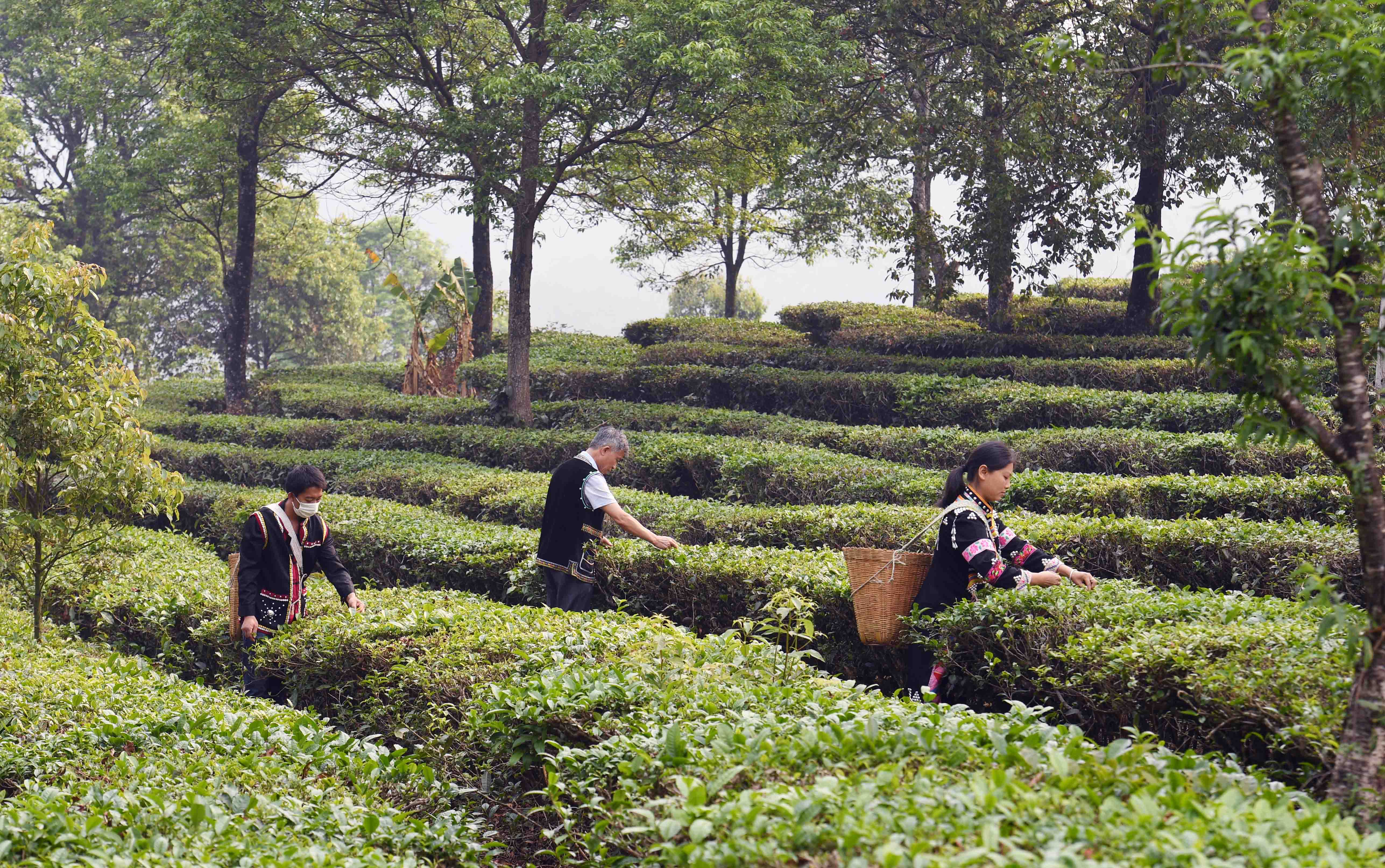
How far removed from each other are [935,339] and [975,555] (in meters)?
13.6

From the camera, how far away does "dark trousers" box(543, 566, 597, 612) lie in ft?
22.2

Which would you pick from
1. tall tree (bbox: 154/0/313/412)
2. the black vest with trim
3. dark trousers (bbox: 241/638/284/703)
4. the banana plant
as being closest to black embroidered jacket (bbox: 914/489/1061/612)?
the black vest with trim

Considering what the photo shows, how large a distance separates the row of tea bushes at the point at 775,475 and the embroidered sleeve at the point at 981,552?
335 cm

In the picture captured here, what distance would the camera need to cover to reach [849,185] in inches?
987

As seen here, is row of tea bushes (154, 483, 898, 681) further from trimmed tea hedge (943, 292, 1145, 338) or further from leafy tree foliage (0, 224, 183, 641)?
trimmed tea hedge (943, 292, 1145, 338)

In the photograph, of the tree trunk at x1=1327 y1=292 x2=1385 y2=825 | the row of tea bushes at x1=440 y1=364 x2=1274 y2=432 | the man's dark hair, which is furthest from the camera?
the row of tea bushes at x1=440 y1=364 x2=1274 y2=432

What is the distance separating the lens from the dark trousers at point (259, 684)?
20.1 feet

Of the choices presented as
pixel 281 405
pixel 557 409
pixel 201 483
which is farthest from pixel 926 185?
pixel 201 483

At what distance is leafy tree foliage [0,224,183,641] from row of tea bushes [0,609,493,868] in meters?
1.56

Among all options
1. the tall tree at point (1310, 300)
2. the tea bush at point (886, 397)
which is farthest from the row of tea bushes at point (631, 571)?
the tea bush at point (886, 397)

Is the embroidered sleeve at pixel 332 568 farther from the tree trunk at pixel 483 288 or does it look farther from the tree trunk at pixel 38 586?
the tree trunk at pixel 483 288

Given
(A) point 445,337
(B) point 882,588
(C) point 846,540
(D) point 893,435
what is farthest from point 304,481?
(A) point 445,337

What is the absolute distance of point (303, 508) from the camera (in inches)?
248

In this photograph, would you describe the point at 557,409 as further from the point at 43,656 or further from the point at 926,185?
the point at 926,185
